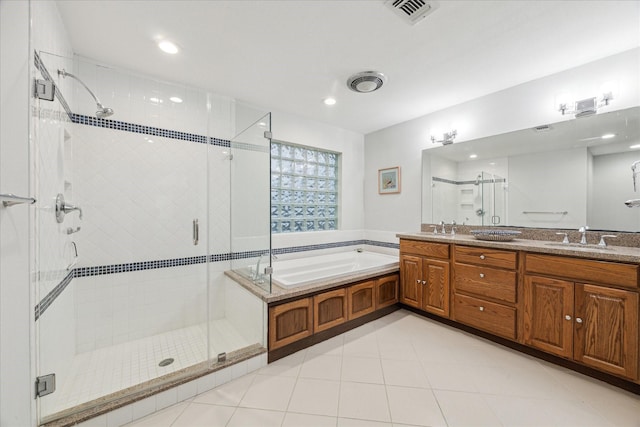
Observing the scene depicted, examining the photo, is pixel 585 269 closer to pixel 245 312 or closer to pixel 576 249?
pixel 576 249

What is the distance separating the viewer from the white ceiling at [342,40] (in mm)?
1547

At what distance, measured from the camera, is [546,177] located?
237 cm

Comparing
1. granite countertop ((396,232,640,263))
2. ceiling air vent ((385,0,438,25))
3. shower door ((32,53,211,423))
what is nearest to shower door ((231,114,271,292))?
shower door ((32,53,211,423))

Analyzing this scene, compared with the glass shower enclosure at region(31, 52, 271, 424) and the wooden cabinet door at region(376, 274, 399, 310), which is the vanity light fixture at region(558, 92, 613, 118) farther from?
the glass shower enclosure at region(31, 52, 271, 424)

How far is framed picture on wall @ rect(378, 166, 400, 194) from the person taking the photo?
3.55 m

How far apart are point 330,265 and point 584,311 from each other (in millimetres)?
2362

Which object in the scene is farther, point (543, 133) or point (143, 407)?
point (543, 133)

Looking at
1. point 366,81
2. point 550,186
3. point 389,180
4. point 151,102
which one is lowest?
point 550,186

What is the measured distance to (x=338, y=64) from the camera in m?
2.13

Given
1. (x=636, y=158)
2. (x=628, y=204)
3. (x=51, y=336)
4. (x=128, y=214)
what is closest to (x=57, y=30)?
(x=128, y=214)

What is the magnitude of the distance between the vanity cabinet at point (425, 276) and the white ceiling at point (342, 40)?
66.9 inches

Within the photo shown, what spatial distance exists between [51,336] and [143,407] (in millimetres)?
678

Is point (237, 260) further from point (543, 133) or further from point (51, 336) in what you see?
point (543, 133)

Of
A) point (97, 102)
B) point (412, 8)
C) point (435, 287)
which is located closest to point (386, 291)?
point (435, 287)
